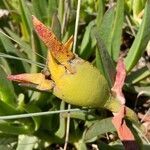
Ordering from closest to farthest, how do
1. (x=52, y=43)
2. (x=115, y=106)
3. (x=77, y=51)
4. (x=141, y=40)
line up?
(x=52, y=43) < (x=115, y=106) < (x=141, y=40) < (x=77, y=51)

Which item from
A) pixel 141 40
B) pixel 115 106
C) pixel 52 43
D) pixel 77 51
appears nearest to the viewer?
pixel 52 43

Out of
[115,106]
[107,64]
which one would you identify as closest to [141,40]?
[107,64]

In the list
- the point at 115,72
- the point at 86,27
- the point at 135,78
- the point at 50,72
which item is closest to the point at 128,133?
the point at 115,72

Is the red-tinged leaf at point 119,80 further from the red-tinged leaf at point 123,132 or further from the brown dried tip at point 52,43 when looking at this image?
the brown dried tip at point 52,43

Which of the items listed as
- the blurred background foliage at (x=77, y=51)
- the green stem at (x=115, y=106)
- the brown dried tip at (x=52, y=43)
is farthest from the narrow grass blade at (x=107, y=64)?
the brown dried tip at (x=52, y=43)

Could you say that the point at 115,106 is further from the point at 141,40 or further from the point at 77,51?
the point at 77,51

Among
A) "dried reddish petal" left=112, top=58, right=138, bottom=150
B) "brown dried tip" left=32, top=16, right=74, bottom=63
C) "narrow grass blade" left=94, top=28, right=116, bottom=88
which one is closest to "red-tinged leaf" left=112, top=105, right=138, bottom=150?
"dried reddish petal" left=112, top=58, right=138, bottom=150

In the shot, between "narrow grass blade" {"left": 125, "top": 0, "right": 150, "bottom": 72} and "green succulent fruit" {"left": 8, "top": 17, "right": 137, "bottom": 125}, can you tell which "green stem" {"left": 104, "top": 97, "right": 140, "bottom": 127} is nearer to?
"green succulent fruit" {"left": 8, "top": 17, "right": 137, "bottom": 125}

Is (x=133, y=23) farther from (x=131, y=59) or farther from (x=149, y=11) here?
(x=149, y=11)
